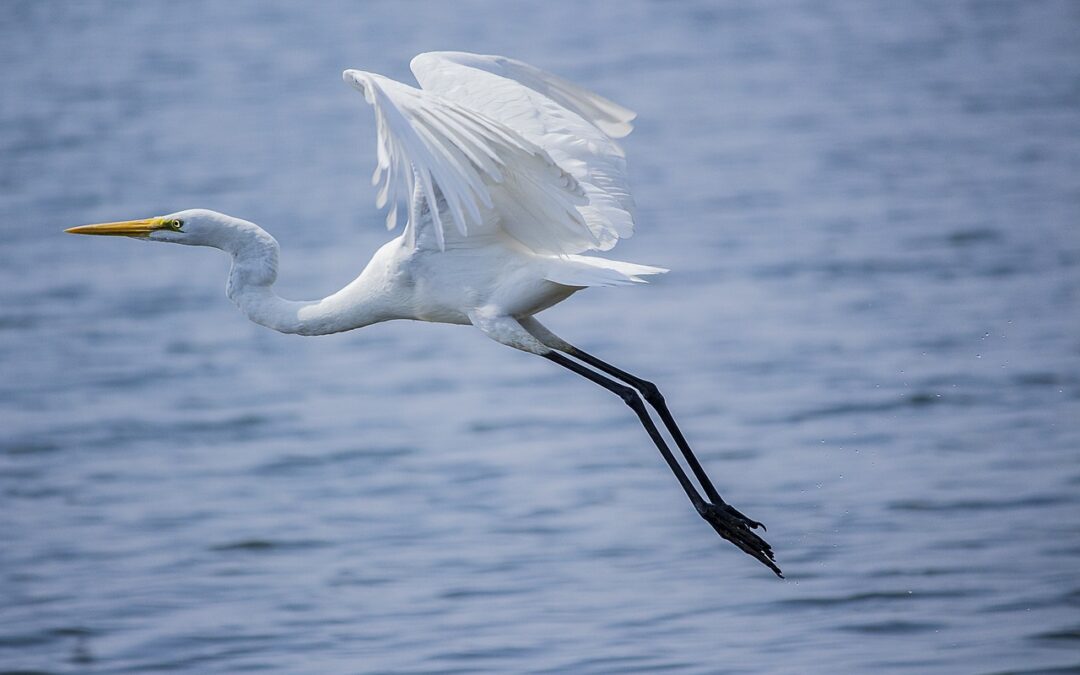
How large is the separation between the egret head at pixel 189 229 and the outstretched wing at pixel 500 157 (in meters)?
0.82

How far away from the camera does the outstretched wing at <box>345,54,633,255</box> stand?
5453 mm

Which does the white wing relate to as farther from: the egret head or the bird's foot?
the bird's foot

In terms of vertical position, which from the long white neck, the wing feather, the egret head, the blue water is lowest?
the blue water

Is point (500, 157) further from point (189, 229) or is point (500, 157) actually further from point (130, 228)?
point (130, 228)

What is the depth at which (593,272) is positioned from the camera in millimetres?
6355

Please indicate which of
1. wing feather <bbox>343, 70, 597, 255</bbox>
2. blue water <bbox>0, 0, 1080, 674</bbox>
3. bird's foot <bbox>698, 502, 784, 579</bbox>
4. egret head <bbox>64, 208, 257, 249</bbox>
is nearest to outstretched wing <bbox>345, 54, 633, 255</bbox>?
wing feather <bbox>343, 70, 597, 255</bbox>

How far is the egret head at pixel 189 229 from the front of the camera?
689 cm

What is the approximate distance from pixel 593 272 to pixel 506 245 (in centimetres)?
51

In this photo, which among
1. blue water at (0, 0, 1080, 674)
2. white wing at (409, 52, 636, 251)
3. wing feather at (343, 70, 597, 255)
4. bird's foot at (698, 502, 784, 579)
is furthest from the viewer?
blue water at (0, 0, 1080, 674)

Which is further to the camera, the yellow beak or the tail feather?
the yellow beak

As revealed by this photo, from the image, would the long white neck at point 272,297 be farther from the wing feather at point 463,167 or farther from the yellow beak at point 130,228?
the wing feather at point 463,167

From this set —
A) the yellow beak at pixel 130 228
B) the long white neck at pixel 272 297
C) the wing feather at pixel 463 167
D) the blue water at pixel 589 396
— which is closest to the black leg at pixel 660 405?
the wing feather at pixel 463 167

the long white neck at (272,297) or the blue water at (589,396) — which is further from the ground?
the long white neck at (272,297)

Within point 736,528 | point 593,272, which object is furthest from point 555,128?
point 736,528
